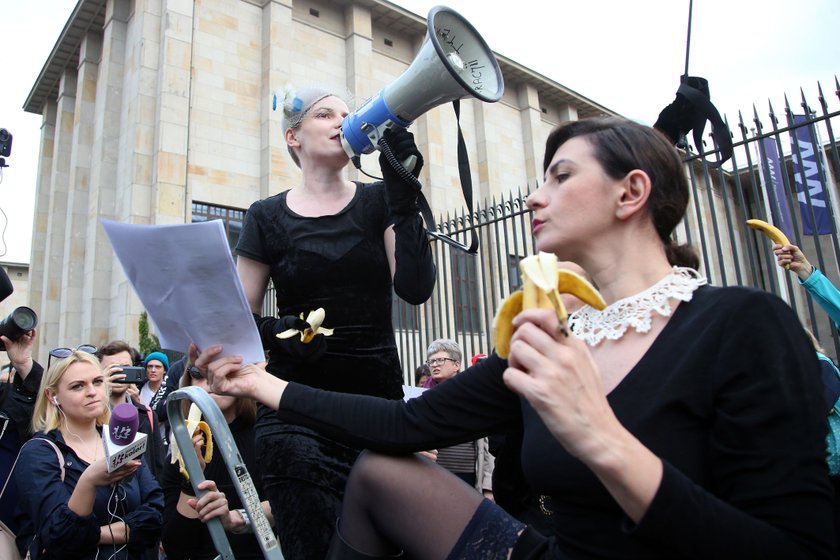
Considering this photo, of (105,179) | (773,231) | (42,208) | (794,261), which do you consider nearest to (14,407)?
(773,231)

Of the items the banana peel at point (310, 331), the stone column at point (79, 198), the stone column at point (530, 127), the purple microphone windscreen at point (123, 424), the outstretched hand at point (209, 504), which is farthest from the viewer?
the stone column at point (530, 127)

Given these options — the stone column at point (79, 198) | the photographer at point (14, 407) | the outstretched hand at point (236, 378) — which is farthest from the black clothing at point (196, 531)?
the stone column at point (79, 198)

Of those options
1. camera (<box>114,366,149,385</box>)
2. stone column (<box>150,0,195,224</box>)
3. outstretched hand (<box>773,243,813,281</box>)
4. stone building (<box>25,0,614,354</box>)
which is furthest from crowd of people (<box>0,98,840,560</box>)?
stone column (<box>150,0,195,224</box>)

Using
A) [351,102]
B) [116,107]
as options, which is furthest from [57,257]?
[351,102]

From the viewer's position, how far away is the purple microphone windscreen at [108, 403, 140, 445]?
8.78 feet

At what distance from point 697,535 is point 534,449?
1.43 feet

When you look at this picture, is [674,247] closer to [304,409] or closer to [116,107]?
[304,409]

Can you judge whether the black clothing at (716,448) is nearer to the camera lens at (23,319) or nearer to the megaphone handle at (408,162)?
the megaphone handle at (408,162)

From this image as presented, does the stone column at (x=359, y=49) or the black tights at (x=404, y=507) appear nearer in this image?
the black tights at (x=404, y=507)

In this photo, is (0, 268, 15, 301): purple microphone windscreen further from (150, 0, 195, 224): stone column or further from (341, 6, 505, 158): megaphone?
(150, 0, 195, 224): stone column

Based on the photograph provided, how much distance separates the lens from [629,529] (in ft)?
3.48

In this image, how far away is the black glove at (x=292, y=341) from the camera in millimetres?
1977

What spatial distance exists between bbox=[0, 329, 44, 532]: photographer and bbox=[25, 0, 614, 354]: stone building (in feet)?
29.3

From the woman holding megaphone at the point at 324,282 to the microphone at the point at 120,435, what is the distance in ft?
2.74
